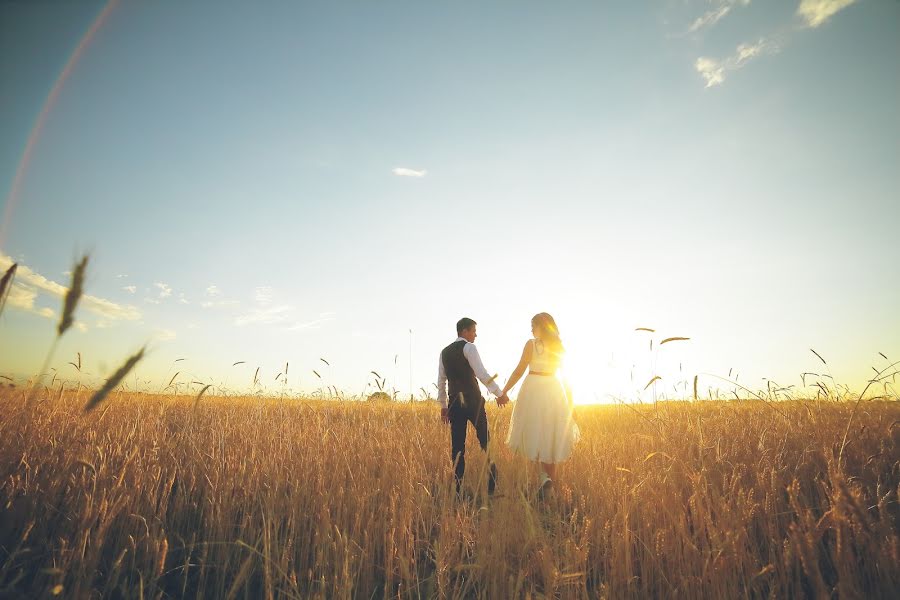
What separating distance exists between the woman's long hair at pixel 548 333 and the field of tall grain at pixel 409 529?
64.1 inches

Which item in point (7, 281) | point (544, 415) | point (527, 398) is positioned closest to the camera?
point (7, 281)

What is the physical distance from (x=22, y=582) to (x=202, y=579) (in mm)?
1032

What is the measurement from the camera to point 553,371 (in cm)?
588

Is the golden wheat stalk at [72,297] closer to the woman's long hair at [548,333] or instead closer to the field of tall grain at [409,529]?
the field of tall grain at [409,529]

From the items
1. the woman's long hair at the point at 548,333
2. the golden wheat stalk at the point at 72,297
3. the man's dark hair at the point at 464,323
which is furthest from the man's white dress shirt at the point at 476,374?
the golden wheat stalk at the point at 72,297

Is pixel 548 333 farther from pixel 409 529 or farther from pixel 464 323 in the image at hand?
pixel 409 529

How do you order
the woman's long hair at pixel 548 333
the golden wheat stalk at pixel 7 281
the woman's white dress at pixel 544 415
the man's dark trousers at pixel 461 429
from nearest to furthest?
the golden wheat stalk at pixel 7 281 < the woman's white dress at pixel 544 415 < the man's dark trousers at pixel 461 429 < the woman's long hair at pixel 548 333

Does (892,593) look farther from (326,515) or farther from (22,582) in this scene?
(22,582)

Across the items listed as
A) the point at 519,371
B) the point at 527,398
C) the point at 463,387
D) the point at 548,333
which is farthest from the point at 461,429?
the point at 548,333

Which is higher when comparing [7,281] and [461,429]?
[7,281]

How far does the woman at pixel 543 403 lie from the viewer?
544 centimetres

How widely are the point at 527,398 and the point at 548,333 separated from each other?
3.28 ft

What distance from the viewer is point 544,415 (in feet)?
18.3

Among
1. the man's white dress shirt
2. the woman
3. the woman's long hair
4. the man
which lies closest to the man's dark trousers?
the man
